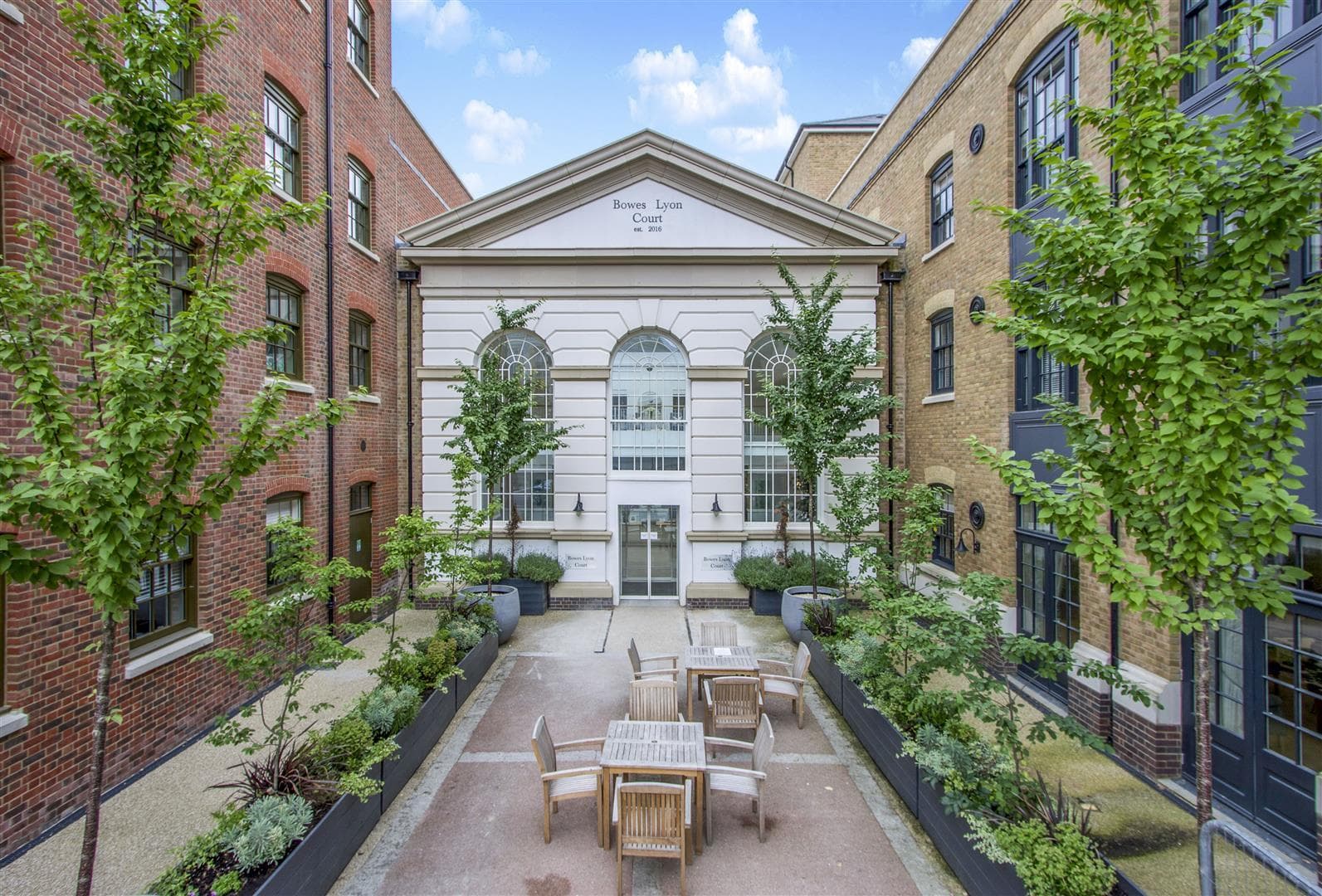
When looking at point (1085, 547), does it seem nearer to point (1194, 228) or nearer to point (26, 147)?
point (1194, 228)

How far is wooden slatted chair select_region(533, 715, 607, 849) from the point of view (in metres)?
5.71

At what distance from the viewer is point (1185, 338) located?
3574 mm

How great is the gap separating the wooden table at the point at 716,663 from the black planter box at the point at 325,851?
3.99m

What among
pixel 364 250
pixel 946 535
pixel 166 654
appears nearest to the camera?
pixel 166 654

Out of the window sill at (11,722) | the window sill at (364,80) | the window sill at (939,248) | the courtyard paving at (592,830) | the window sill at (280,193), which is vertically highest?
the window sill at (364,80)

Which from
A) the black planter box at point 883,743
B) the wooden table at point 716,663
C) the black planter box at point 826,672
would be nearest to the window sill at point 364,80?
the wooden table at point 716,663

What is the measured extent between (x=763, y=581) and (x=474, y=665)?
6.48 meters

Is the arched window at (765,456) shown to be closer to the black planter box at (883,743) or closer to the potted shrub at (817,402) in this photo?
the potted shrub at (817,402)

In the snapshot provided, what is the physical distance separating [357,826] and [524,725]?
2813 mm

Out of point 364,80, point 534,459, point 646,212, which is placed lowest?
point 534,459

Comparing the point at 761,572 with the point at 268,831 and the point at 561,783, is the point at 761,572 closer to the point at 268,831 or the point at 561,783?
the point at 561,783

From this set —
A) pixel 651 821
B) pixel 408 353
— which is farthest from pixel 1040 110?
pixel 408 353

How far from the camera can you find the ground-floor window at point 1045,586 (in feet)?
27.3

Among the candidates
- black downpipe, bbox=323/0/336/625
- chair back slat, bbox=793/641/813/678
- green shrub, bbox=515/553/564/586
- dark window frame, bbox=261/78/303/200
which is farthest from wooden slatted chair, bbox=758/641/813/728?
dark window frame, bbox=261/78/303/200
